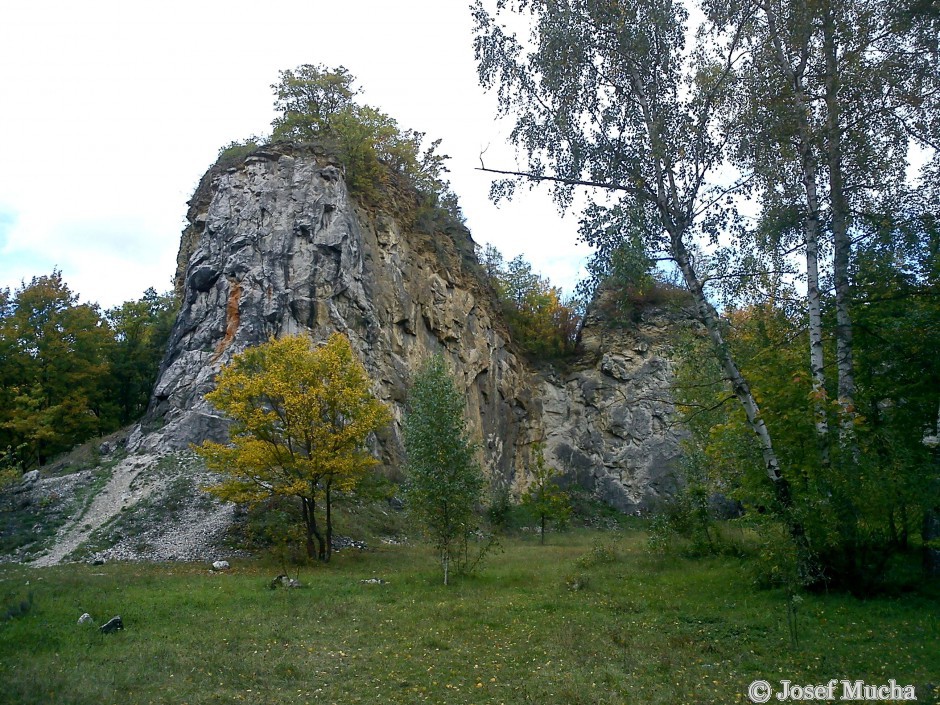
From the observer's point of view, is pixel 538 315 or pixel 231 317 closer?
pixel 231 317

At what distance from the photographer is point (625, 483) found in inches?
1527

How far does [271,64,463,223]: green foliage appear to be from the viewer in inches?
1321

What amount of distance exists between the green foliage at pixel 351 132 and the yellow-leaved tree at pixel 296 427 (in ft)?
53.2

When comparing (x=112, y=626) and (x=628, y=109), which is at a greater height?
(x=628, y=109)

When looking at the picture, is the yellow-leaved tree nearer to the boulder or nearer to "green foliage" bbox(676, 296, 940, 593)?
the boulder

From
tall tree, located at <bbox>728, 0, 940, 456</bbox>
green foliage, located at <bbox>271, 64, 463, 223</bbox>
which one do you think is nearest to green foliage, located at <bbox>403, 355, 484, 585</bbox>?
tall tree, located at <bbox>728, 0, 940, 456</bbox>

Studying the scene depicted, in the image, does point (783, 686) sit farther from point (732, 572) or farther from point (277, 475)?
point (277, 475)

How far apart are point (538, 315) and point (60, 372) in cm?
2800

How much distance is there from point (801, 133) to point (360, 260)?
21.9m

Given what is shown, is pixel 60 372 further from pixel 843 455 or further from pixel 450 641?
pixel 843 455

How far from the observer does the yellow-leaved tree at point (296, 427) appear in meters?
18.9

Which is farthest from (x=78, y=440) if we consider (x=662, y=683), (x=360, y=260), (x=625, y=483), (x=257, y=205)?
(x=662, y=683)

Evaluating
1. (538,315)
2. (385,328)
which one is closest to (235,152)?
(385,328)

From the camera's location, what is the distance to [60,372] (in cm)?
3450
